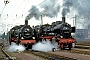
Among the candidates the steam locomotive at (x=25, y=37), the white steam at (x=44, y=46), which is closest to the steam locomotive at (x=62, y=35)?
the white steam at (x=44, y=46)

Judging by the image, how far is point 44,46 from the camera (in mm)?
28281

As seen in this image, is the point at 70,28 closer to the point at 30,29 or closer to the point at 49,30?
the point at 49,30

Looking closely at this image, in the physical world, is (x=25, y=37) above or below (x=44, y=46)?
above

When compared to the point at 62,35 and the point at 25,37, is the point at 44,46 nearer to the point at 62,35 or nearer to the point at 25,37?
the point at 25,37

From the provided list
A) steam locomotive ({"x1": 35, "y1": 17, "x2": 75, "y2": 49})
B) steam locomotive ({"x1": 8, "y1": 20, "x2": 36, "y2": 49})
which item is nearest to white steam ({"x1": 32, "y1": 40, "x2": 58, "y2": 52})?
steam locomotive ({"x1": 35, "y1": 17, "x2": 75, "y2": 49})

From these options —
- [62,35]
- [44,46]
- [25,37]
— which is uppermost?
[62,35]

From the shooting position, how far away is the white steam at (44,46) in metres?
27.2

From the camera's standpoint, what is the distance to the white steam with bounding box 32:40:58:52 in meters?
27.2

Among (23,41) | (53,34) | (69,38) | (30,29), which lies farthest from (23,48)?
(69,38)

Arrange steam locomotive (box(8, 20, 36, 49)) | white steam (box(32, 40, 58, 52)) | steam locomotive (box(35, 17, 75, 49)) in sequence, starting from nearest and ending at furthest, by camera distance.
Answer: steam locomotive (box(35, 17, 75, 49))
white steam (box(32, 40, 58, 52))
steam locomotive (box(8, 20, 36, 49))

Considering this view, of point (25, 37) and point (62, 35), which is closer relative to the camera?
point (62, 35)

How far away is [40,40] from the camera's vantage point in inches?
1202

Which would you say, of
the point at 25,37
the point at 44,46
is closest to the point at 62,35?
the point at 44,46

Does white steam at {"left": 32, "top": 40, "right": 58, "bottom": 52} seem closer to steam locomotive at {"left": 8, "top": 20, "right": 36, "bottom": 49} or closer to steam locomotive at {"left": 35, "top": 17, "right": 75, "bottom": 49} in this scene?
steam locomotive at {"left": 35, "top": 17, "right": 75, "bottom": 49}
